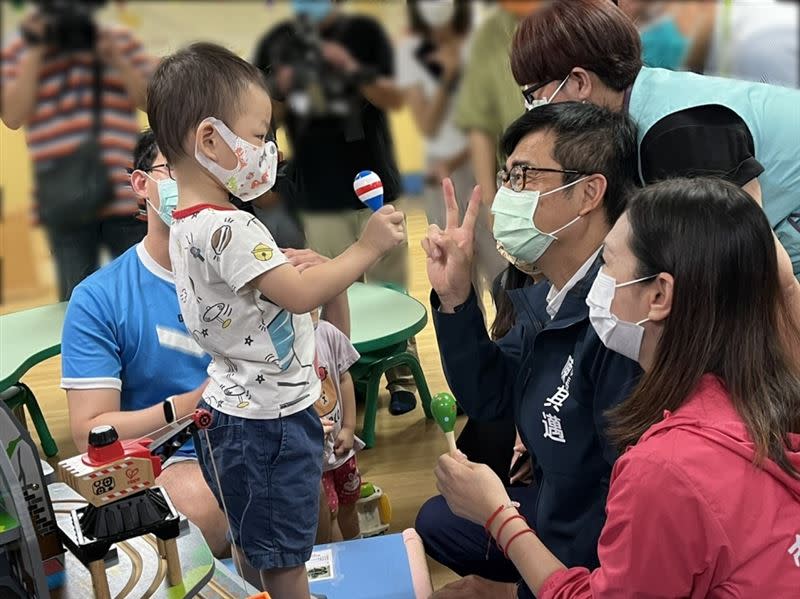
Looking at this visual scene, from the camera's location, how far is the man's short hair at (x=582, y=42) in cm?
136

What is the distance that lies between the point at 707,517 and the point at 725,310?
0.69ft

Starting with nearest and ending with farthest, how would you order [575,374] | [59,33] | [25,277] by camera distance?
[59,33]
[25,277]
[575,374]

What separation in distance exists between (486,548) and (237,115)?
0.84 metres

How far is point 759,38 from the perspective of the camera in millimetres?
504

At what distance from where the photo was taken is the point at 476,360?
139 cm

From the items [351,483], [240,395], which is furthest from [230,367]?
[351,483]

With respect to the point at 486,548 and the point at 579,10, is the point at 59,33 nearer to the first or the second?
the point at 579,10

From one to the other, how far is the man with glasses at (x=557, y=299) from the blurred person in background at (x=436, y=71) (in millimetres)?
143

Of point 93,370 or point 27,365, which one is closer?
point 93,370

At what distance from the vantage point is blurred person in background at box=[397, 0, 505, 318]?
59 centimetres

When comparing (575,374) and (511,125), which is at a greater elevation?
(511,125)

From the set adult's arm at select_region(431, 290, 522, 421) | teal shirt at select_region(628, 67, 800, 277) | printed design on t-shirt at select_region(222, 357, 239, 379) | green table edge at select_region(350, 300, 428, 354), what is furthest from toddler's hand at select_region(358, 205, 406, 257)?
green table edge at select_region(350, 300, 428, 354)

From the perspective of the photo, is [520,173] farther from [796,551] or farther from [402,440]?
[402,440]

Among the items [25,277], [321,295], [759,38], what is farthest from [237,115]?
[759,38]
